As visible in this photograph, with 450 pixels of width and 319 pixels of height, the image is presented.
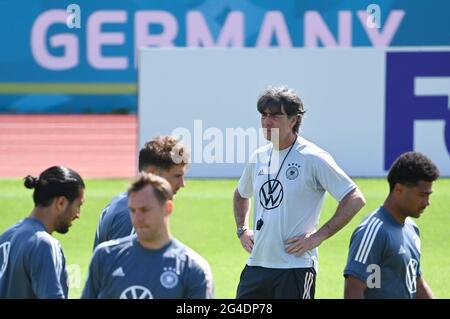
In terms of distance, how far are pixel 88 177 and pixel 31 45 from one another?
34.6ft

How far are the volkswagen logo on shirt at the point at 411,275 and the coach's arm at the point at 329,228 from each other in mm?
968

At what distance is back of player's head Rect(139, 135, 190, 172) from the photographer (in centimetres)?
630

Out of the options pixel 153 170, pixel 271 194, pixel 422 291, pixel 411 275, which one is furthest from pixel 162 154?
pixel 422 291

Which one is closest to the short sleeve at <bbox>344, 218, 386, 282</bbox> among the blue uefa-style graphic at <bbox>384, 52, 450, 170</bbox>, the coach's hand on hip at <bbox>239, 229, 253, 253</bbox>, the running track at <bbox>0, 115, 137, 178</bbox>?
the coach's hand on hip at <bbox>239, 229, 253, 253</bbox>

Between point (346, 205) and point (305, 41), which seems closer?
point (346, 205)

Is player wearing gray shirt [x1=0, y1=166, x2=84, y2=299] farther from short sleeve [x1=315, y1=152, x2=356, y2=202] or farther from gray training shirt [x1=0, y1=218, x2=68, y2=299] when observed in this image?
short sleeve [x1=315, y1=152, x2=356, y2=202]

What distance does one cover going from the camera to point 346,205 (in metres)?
6.87

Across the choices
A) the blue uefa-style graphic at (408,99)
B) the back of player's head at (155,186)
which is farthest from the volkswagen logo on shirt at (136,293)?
the blue uefa-style graphic at (408,99)

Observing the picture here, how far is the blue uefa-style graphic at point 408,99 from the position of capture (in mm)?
14844

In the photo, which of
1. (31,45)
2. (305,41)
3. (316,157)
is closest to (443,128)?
(316,157)

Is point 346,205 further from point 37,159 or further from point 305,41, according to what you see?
point 305,41

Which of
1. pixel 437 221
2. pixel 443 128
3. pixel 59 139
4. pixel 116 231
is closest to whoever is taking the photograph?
pixel 116 231

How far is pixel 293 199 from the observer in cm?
689

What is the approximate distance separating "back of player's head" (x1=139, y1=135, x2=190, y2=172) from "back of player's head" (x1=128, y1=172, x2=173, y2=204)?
103cm
